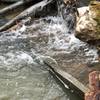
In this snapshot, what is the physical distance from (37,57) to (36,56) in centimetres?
9

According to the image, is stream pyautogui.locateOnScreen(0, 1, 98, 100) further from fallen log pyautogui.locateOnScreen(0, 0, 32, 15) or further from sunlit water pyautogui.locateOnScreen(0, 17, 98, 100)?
fallen log pyautogui.locateOnScreen(0, 0, 32, 15)

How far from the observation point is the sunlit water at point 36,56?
6516 mm

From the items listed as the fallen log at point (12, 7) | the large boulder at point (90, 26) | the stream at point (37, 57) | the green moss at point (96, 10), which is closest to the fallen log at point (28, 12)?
the stream at point (37, 57)

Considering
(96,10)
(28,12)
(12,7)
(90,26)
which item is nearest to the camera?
(90,26)

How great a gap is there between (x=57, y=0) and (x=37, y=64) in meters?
4.14

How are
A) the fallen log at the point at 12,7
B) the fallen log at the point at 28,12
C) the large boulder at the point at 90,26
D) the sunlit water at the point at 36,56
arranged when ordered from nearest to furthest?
the sunlit water at the point at 36,56 < the large boulder at the point at 90,26 < the fallen log at the point at 28,12 < the fallen log at the point at 12,7

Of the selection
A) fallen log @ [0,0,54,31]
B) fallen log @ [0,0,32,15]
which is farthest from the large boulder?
fallen log @ [0,0,32,15]

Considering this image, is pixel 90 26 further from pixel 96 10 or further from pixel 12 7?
pixel 12 7

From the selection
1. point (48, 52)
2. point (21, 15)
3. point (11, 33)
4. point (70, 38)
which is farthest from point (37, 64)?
point (21, 15)

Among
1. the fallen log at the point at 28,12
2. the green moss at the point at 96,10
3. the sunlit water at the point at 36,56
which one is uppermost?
Result: the green moss at the point at 96,10

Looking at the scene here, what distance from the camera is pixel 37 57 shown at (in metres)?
8.02

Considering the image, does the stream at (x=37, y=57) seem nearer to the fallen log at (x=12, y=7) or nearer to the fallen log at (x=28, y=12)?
the fallen log at (x=28, y=12)

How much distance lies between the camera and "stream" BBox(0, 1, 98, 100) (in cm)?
652

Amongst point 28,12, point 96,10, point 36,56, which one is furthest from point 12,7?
point 96,10
